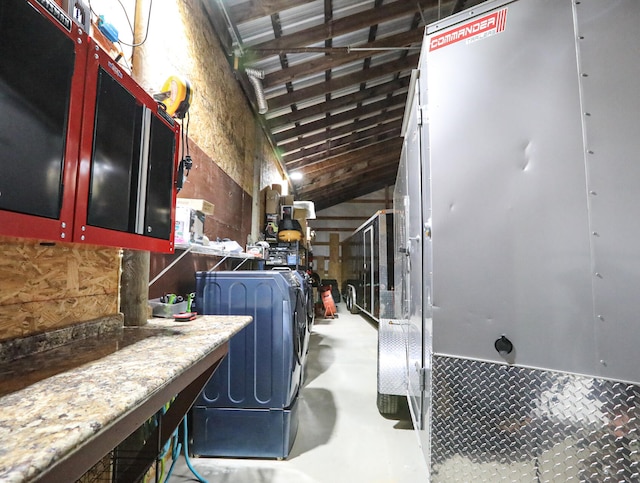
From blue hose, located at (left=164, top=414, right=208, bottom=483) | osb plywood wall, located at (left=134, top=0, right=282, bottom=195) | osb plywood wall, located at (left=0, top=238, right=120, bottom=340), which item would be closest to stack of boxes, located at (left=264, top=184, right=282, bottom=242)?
osb plywood wall, located at (left=134, top=0, right=282, bottom=195)

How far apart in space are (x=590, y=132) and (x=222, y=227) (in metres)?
3.02

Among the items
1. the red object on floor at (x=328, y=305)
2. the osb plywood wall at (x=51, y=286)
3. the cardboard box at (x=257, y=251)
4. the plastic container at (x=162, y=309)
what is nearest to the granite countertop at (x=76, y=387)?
the osb plywood wall at (x=51, y=286)

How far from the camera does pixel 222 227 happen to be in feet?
10.6

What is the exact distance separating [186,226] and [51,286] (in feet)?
2.42

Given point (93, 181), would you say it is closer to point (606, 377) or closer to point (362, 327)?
point (606, 377)

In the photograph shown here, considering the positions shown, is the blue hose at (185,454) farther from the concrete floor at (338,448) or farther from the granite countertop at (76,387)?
the granite countertop at (76,387)

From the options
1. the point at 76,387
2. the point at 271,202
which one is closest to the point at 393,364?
the point at 76,387

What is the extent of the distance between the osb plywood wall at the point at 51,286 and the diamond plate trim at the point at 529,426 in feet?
5.35

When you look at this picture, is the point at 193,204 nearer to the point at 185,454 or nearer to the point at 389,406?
the point at 185,454

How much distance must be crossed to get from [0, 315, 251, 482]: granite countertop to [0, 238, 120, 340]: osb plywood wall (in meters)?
0.14

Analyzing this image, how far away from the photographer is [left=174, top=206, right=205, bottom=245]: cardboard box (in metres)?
1.79

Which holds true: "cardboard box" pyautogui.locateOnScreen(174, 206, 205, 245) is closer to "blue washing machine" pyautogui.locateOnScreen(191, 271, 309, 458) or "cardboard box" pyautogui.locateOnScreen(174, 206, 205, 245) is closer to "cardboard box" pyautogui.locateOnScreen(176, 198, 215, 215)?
"cardboard box" pyautogui.locateOnScreen(176, 198, 215, 215)

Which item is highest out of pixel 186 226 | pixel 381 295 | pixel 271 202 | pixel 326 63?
pixel 326 63

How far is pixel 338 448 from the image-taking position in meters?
2.10
